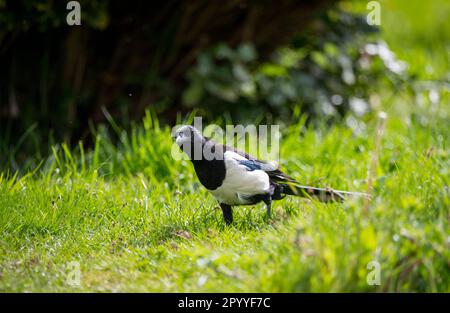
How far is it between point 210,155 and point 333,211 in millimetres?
688

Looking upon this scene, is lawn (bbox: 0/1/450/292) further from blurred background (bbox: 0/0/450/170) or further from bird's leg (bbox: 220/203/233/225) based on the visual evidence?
blurred background (bbox: 0/0/450/170)

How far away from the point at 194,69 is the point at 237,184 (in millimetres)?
2508

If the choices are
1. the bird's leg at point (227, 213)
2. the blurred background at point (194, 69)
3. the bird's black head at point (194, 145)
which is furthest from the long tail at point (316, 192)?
the blurred background at point (194, 69)

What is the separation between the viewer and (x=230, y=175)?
3.69 metres

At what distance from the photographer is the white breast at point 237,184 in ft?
12.1

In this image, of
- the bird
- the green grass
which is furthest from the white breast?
the green grass

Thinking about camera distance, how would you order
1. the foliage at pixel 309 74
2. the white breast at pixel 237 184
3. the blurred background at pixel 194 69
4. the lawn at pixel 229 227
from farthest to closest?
the foliage at pixel 309 74
the blurred background at pixel 194 69
the white breast at pixel 237 184
the lawn at pixel 229 227

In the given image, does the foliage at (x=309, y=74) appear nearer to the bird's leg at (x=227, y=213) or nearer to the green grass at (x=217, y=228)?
the green grass at (x=217, y=228)

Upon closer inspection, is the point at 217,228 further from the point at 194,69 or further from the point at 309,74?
the point at 309,74

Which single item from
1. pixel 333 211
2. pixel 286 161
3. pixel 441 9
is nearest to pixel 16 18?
pixel 286 161

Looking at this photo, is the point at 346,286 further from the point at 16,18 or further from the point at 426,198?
the point at 16,18

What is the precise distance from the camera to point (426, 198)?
11.0 ft

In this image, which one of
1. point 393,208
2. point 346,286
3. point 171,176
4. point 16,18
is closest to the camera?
point 346,286

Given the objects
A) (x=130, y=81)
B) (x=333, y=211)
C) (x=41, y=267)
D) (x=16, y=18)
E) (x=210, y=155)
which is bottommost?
(x=41, y=267)
